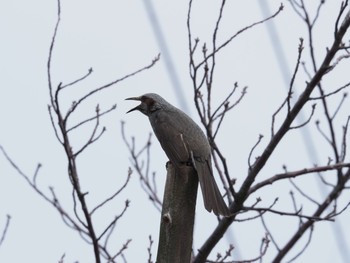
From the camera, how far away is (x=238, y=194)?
419 cm

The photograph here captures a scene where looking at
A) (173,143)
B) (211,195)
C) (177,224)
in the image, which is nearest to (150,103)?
(173,143)

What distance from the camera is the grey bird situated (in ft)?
13.4

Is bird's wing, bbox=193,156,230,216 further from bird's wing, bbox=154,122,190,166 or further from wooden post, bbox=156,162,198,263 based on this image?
wooden post, bbox=156,162,198,263

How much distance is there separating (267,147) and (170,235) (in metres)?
1.14

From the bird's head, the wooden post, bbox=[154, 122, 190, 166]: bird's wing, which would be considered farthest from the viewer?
the bird's head

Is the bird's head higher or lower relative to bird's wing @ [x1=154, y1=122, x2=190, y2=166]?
higher

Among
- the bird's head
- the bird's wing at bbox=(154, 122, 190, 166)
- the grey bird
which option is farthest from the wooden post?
the bird's head

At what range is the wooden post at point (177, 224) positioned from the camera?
3.27m

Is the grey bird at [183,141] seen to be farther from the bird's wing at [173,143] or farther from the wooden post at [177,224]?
the wooden post at [177,224]

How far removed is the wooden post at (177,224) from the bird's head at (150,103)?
184 cm

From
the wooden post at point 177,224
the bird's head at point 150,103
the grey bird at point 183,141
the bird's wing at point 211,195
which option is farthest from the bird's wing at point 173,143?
the wooden post at point 177,224

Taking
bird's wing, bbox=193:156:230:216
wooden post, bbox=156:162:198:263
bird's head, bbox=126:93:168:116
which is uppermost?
bird's head, bbox=126:93:168:116

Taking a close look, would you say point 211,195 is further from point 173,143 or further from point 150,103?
point 150,103

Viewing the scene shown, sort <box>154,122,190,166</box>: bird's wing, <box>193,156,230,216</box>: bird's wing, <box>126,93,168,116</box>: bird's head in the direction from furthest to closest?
<box>126,93,168,116</box>: bird's head
<box>154,122,190,166</box>: bird's wing
<box>193,156,230,216</box>: bird's wing
